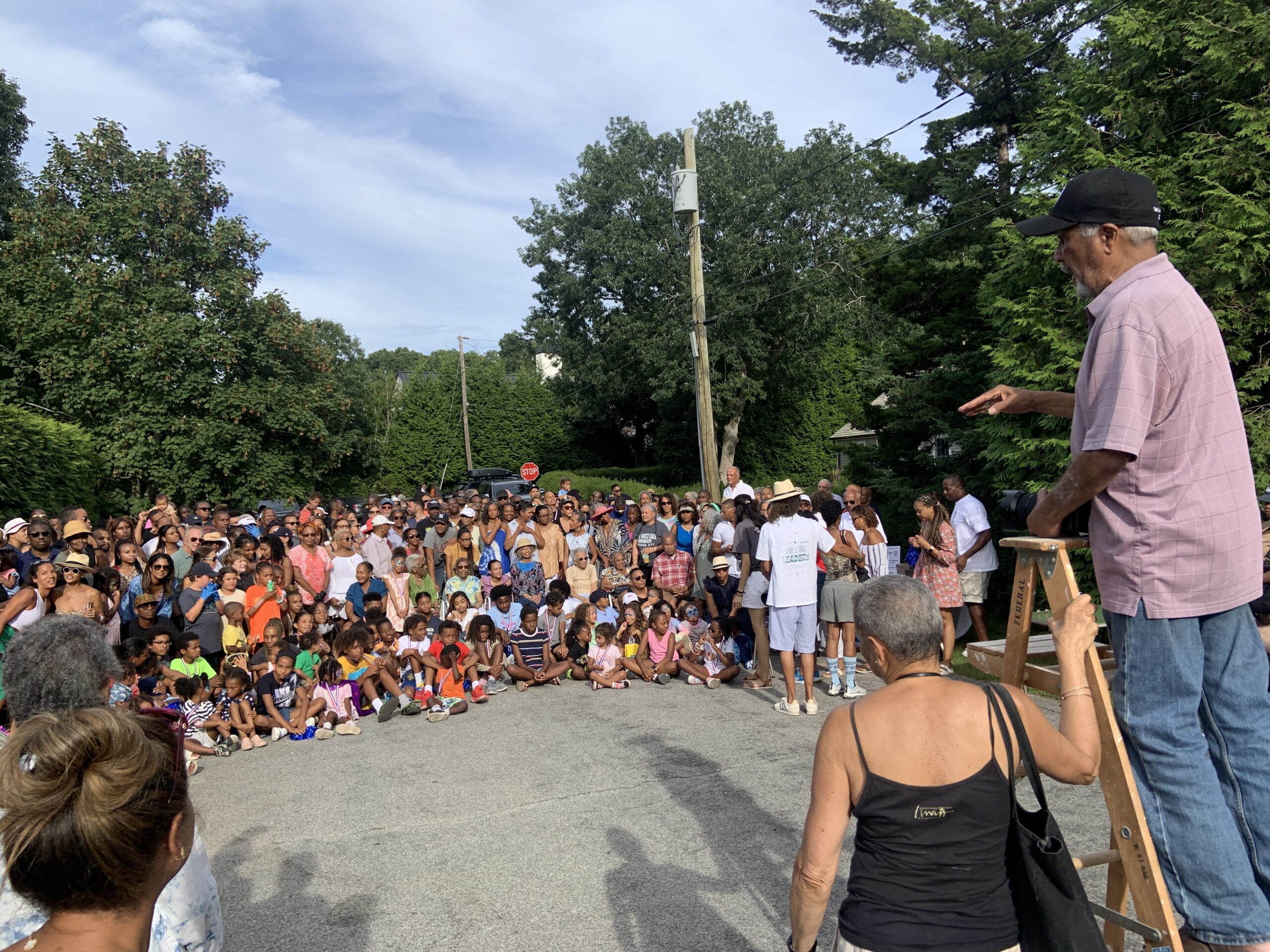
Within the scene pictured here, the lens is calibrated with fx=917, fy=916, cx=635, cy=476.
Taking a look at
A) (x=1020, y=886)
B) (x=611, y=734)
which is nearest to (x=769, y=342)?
(x=611, y=734)

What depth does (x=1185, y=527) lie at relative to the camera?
87.6 inches

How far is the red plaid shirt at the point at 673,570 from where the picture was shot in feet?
38.2

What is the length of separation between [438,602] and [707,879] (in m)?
7.27

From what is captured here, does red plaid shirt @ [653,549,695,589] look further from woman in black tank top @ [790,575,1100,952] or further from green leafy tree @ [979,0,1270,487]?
woman in black tank top @ [790,575,1100,952]

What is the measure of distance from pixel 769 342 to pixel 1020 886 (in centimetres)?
3352

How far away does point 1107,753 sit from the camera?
234 cm

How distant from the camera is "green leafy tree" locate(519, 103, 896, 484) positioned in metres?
32.5

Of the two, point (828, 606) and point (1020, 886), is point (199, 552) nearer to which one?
point (828, 606)

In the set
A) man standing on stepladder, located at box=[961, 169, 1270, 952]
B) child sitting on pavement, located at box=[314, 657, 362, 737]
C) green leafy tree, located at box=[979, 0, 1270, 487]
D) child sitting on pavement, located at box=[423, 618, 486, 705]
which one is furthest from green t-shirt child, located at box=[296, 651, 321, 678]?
man standing on stepladder, located at box=[961, 169, 1270, 952]

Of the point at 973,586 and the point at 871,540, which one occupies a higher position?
the point at 871,540

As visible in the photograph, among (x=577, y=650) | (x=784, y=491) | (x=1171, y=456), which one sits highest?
(x=1171, y=456)

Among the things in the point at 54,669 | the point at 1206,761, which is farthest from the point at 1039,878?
the point at 54,669

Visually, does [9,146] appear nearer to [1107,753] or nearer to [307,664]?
[307,664]

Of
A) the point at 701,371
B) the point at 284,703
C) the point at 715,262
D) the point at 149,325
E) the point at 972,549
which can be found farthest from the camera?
the point at 715,262
